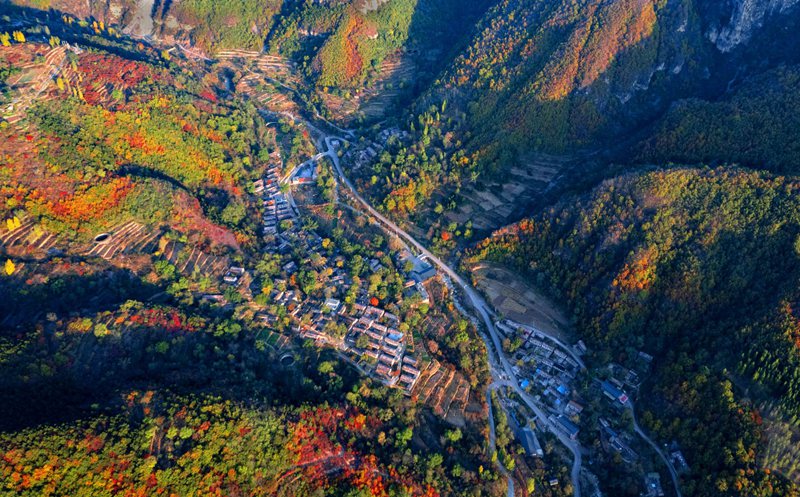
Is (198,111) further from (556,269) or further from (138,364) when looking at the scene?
(556,269)

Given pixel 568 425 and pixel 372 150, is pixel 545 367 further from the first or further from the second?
pixel 372 150

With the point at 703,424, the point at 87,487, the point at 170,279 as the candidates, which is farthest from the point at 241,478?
A: the point at 703,424

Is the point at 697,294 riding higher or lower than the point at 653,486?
higher

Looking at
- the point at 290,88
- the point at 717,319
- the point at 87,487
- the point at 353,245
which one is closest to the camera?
the point at 87,487

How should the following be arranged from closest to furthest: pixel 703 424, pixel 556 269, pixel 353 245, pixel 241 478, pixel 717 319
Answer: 1. pixel 241 478
2. pixel 703 424
3. pixel 717 319
4. pixel 556 269
5. pixel 353 245

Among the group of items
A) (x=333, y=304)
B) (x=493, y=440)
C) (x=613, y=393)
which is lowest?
(x=493, y=440)

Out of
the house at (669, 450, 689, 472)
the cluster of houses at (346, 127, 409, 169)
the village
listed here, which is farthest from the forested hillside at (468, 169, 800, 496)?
the cluster of houses at (346, 127, 409, 169)

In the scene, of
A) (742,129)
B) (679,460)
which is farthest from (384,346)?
(742,129)
